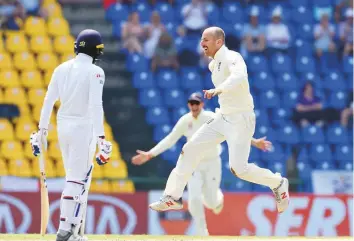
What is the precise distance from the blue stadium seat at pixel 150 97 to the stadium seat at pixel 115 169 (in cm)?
164

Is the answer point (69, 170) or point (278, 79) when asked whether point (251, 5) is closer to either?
A: point (278, 79)

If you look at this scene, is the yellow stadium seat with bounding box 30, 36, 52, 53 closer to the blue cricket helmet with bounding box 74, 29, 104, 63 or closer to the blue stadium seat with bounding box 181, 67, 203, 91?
the blue stadium seat with bounding box 181, 67, 203, 91

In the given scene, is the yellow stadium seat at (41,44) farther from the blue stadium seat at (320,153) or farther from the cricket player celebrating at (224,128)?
the cricket player celebrating at (224,128)

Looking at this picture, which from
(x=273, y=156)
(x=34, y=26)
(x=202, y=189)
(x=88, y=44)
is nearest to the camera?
(x=88, y=44)

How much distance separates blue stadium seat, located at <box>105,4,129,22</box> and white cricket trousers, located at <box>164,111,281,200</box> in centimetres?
1032

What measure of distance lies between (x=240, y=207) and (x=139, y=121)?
362cm

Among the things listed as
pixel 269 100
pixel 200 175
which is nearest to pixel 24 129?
pixel 269 100

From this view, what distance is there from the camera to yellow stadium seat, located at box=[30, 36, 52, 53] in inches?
792

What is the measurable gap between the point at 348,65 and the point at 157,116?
446 cm

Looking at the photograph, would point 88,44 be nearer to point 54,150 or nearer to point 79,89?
point 79,89

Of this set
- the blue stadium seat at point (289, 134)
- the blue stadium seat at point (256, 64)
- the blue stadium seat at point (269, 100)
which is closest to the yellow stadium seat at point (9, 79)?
the blue stadium seat at point (256, 64)

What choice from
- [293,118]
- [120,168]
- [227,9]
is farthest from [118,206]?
[227,9]

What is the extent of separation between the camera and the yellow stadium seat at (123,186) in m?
17.3

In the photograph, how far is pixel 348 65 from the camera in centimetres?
2078
